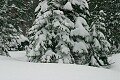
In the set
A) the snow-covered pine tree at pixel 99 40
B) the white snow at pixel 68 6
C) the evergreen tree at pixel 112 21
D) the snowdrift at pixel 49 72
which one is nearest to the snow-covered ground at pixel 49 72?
the snowdrift at pixel 49 72

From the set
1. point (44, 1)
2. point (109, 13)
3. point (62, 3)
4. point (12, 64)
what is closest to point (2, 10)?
point (44, 1)

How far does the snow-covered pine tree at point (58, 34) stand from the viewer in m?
12.7

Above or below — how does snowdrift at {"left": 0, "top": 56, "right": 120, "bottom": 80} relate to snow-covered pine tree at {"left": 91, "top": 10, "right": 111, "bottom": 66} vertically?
below

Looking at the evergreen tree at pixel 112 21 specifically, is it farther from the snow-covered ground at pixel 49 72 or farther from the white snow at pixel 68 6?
the snow-covered ground at pixel 49 72

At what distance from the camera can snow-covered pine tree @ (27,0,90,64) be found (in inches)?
502

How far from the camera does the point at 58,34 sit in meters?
12.9

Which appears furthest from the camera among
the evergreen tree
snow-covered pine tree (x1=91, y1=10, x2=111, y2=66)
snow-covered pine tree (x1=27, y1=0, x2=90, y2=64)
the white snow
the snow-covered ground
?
the evergreen tree

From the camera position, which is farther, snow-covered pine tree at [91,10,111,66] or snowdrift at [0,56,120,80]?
snow-covered pine tree at [91,10,111,66]

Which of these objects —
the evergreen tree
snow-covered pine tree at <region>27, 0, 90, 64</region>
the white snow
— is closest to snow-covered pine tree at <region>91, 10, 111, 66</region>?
snow-covered pine tree at <region>27, 0, 90, 64</region>

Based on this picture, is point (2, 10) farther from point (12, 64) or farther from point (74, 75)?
point (74, 75)

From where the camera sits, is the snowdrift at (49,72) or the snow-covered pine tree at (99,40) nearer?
the snowdrift at (49,72)

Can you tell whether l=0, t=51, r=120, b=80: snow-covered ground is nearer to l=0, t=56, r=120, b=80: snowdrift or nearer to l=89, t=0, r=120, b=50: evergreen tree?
l=0, t=56, r=120, b=80: snowdrift

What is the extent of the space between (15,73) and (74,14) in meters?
7.48

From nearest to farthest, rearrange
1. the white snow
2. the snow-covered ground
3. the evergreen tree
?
the snow-covered ground < the white snow < the evergreen tree
